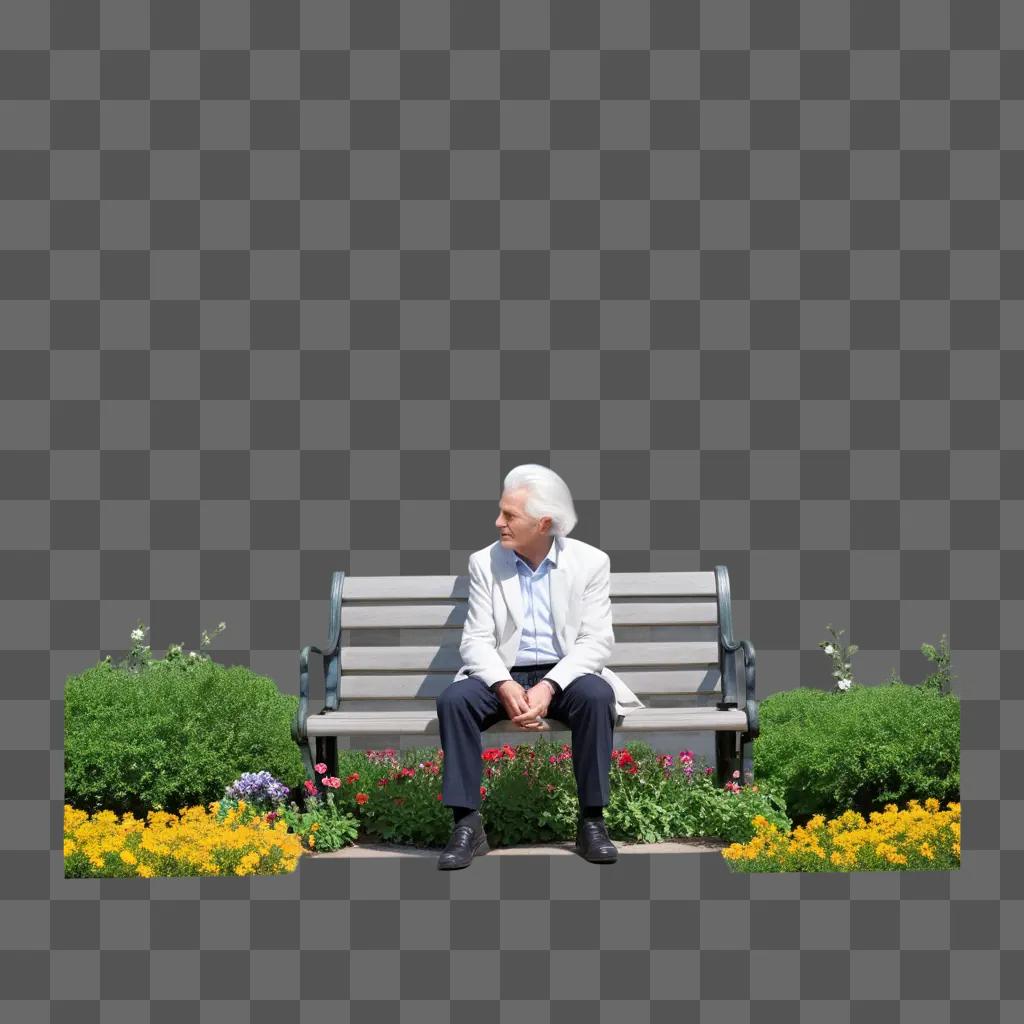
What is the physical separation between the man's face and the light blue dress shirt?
18 centimetres

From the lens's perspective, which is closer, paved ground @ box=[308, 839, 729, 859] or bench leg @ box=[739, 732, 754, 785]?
paved ground @ box=[308, 839, 729, 859]

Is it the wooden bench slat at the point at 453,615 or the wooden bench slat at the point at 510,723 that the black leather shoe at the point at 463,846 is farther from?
the wooden bench slat at the point at 453,615

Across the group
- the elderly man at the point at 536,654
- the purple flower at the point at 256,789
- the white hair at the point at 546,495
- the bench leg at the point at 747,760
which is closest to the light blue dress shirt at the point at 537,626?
the elderly man at the point at 536,654

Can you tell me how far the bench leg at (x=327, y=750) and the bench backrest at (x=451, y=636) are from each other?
0.38 meters

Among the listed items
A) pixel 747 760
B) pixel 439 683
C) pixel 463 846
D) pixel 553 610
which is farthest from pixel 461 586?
pixel 463 846

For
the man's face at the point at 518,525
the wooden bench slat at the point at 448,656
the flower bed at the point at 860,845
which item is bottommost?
the flower bed at the point at 860,845

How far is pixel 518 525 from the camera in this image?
8.70 meters

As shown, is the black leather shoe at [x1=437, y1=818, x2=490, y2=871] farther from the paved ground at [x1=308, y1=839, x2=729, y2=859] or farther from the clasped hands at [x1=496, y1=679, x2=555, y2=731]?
the clasped hands at [x1=496, y1=679, x2=555, y2=731]

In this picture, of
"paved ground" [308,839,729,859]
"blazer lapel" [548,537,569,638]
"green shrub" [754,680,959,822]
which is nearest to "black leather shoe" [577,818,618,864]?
"paved ground" [308,839,729,859]

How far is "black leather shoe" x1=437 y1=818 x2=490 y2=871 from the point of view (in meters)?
7.89

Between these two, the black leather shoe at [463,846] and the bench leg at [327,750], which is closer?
the black leather shoe at [463,846]

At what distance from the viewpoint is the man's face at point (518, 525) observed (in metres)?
8.70

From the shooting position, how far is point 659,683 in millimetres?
9406

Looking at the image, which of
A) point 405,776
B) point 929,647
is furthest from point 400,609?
point 929,647
